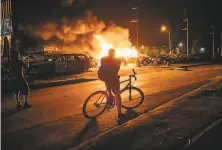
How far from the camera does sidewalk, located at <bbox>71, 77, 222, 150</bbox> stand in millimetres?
5234

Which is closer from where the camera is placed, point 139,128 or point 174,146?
point 174,146

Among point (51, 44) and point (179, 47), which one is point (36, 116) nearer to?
point (51, 44)

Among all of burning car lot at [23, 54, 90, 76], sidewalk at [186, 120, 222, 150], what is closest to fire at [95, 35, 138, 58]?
burning car lot at [23, 54, 90, 76]

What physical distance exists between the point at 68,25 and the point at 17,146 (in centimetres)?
3717

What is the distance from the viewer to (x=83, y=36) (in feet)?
145

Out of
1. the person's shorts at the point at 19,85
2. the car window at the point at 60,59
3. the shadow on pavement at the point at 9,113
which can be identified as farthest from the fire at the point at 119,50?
the shadow on pavement at the point at 9,113

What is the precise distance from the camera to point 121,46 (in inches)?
1706

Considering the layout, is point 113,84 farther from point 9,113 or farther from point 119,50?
point 119,50

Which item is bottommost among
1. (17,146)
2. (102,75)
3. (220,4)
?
(17,146)

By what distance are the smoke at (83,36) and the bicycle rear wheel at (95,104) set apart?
3319cm

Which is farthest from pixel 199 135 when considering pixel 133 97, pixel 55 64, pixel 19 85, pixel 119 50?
pixel 119 50

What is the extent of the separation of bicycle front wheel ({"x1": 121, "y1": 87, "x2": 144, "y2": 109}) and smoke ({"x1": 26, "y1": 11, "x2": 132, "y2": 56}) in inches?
1261

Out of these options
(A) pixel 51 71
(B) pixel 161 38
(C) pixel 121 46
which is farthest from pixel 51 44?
(B) pixel 161 38

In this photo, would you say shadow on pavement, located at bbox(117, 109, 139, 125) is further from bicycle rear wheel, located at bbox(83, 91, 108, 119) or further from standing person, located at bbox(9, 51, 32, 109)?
standing person, located at bbox(9, 51, 32, 109)
